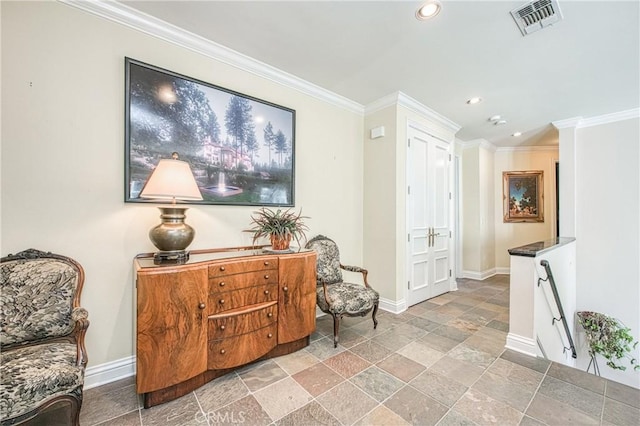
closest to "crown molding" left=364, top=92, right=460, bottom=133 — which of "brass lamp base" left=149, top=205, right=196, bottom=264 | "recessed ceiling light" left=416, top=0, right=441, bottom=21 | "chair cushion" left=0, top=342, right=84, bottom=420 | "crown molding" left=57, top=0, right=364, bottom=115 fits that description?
"crown molding" left=57, top=0, right=364, bottom=115

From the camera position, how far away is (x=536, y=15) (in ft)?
6.31

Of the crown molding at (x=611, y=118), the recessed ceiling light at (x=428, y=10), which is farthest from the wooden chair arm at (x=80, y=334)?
the crown molding at (x=611, y=118)

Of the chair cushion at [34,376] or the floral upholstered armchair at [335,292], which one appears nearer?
the chair cushion at [34,376]

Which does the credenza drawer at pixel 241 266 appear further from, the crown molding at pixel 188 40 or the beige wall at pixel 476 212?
the beige wall at pixel 476 212

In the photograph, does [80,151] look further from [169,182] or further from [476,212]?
[476,212]

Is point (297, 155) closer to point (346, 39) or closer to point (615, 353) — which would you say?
point (346, 39)

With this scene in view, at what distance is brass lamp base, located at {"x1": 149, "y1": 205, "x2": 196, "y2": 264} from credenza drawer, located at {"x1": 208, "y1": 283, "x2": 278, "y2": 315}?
1.22ft

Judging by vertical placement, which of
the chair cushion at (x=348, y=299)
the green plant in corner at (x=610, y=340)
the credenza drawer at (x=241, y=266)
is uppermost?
the credenza drawer at (x=241, y=266)

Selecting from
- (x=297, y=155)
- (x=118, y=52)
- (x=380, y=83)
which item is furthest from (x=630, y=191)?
(x=118, y=52)

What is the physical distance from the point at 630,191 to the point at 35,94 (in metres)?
6.70

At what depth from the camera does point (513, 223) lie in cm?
563

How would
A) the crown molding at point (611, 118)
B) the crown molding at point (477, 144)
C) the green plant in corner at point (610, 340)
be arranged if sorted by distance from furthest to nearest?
the crown molding at point (477, 144)
the crown molding at point (611, 118)
the green plant in corner at point (610, 340)

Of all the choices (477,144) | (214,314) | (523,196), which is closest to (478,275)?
(523,196)

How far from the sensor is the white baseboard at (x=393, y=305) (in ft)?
10.7
